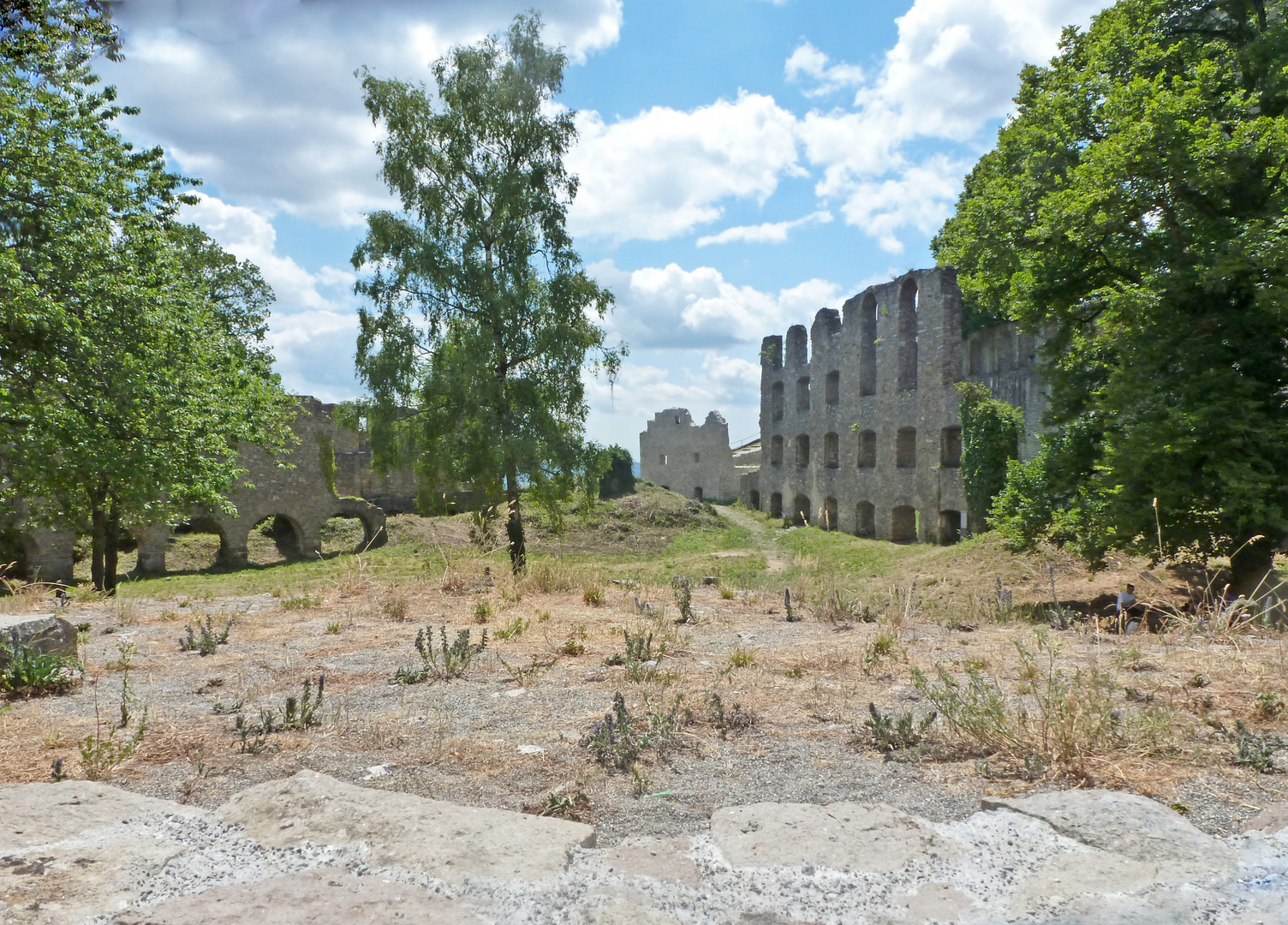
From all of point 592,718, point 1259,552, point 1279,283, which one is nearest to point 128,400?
point 592,718

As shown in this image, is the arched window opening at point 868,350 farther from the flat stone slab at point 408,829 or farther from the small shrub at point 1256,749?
the flat stone slab at point 408,829

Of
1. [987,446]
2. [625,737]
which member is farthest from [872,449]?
[625,737]

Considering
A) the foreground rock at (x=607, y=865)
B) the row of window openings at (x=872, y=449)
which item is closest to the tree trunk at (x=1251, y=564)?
the foreground rock at (x=607, y=865)

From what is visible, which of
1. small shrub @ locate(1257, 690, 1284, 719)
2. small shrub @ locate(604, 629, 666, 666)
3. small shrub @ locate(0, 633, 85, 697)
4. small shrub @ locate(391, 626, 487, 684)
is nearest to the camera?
small shrub @ locate(1257, 690, 1284, 719)

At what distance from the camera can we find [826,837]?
2.98 m

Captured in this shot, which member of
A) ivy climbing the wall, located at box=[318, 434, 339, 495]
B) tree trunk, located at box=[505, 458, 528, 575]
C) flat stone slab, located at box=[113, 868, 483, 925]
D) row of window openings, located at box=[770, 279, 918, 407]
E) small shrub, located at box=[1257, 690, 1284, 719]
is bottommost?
flat stone slab, located at box=[113, 868, 483, 925]

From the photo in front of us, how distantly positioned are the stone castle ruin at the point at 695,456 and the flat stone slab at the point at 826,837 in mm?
39250

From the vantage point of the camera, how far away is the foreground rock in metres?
2.48

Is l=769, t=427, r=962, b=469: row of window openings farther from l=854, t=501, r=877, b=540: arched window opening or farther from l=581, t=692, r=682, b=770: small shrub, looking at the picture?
l=581, t=692, r=682, b=770: small shrub

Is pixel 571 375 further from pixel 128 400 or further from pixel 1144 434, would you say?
pixel 1144 434

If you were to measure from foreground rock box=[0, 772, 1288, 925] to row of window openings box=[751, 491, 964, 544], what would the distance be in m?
20.6

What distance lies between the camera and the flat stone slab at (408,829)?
275cm

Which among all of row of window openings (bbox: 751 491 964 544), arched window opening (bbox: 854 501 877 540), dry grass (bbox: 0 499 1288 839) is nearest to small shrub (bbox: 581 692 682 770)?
dry grass (bbox: 0 499 1288 839)

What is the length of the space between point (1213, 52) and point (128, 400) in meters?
15.2
